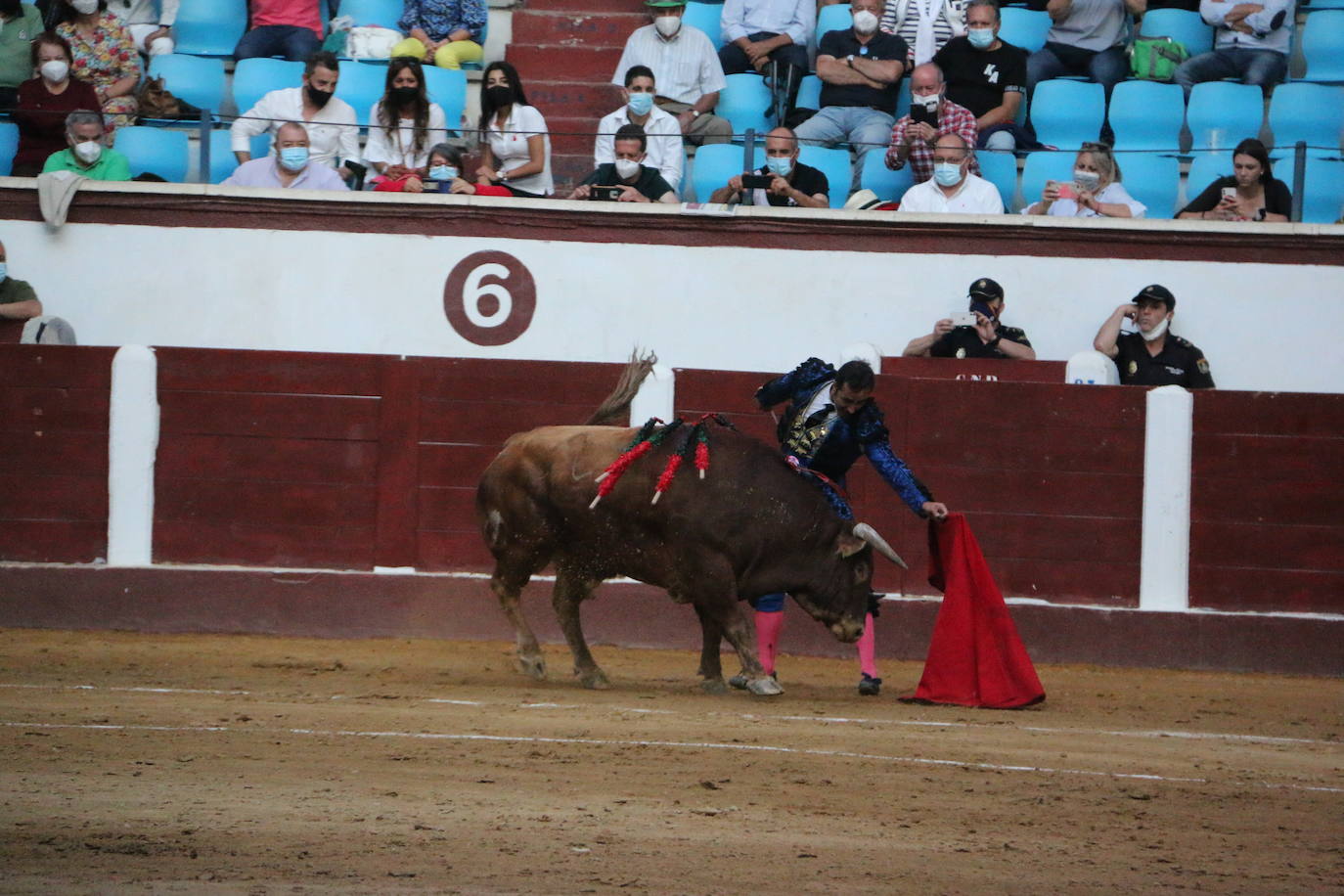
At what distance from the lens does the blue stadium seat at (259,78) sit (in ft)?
36.0

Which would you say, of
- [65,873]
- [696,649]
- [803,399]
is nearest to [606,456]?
[803,399]

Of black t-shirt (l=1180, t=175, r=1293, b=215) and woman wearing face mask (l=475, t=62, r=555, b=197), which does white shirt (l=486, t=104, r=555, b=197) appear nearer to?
woman wearing face mask (l=475, t=62, r=555, b=197)

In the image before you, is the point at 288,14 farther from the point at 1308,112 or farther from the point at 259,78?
the point at 1308,112

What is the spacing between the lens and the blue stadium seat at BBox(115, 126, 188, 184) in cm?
1058

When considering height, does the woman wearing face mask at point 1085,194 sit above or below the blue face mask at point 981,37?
below

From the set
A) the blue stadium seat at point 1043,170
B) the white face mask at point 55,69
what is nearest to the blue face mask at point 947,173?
the blue stadium seat at point 1043,170

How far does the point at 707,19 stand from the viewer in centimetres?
1162

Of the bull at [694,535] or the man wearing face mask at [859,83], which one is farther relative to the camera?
the man wearing face mask at [859,83]

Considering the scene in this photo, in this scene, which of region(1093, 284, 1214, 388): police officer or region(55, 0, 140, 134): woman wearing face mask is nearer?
region(1093, 284, 1214, 388): police officer

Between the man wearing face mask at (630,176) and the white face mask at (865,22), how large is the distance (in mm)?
1606

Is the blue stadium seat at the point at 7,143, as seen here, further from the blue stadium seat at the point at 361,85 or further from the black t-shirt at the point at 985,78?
the black t-shirt at the point at 985,78

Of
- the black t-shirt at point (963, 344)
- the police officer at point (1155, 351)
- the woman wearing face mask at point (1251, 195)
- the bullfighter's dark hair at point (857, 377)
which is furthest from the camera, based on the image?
the woman wearing face mask at point (1251, 195)

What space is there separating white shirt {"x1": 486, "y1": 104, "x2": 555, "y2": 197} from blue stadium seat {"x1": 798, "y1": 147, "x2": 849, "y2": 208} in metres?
1.51

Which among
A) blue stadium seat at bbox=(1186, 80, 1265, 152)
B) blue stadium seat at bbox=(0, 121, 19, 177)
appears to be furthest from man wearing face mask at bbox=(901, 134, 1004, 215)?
blue stadium seat at bbox=(0, 121, 19, 177)
